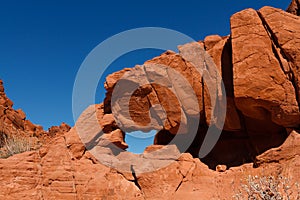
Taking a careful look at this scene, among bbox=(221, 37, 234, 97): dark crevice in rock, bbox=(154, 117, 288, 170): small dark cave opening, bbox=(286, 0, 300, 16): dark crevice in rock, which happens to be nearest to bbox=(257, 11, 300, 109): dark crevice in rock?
bbox=(221, 37, 234, 97): dark crevice in rock

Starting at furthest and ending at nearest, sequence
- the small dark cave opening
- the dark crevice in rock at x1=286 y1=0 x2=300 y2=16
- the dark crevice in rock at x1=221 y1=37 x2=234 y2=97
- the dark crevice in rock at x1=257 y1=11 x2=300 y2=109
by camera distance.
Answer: the dark crevice in rock at x1=286 y1=0 x2=300 y2=16 < the small dark cave opening < the dark crevice in rock at x1=221 y1=37 x2=234 y2=97 < the dark crevice in rock at x1=257 y1=11 x2=300 y2=109

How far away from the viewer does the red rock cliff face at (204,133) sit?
30.1ft

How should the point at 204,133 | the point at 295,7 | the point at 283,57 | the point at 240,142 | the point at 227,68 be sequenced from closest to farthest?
1. the point at 283,57
2. the point at 227,68
3. the point at 295,7
4. the point at 240,142
5. the point at 204,133

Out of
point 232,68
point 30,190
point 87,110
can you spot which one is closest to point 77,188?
point 30,190

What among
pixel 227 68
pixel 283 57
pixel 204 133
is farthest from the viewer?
pixel 204 133

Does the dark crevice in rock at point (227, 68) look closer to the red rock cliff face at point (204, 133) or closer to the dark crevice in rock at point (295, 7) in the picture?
the red rock cliff face at point (204, 133)

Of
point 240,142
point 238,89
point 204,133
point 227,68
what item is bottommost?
point 240,142

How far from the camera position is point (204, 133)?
1253 cm

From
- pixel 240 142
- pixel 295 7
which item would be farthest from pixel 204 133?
pixel 295 7

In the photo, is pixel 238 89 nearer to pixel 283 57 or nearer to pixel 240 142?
pixel 283 57

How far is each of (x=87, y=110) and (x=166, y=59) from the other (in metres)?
3.85

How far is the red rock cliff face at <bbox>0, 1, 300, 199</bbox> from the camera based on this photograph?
9180 mm

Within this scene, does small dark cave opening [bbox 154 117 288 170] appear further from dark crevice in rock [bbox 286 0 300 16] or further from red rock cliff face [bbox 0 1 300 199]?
dark crevice in rock [bbox 286 0 300 16]

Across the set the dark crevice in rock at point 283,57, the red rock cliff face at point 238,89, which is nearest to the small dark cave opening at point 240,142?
the red rock cliff face at point 238,89
